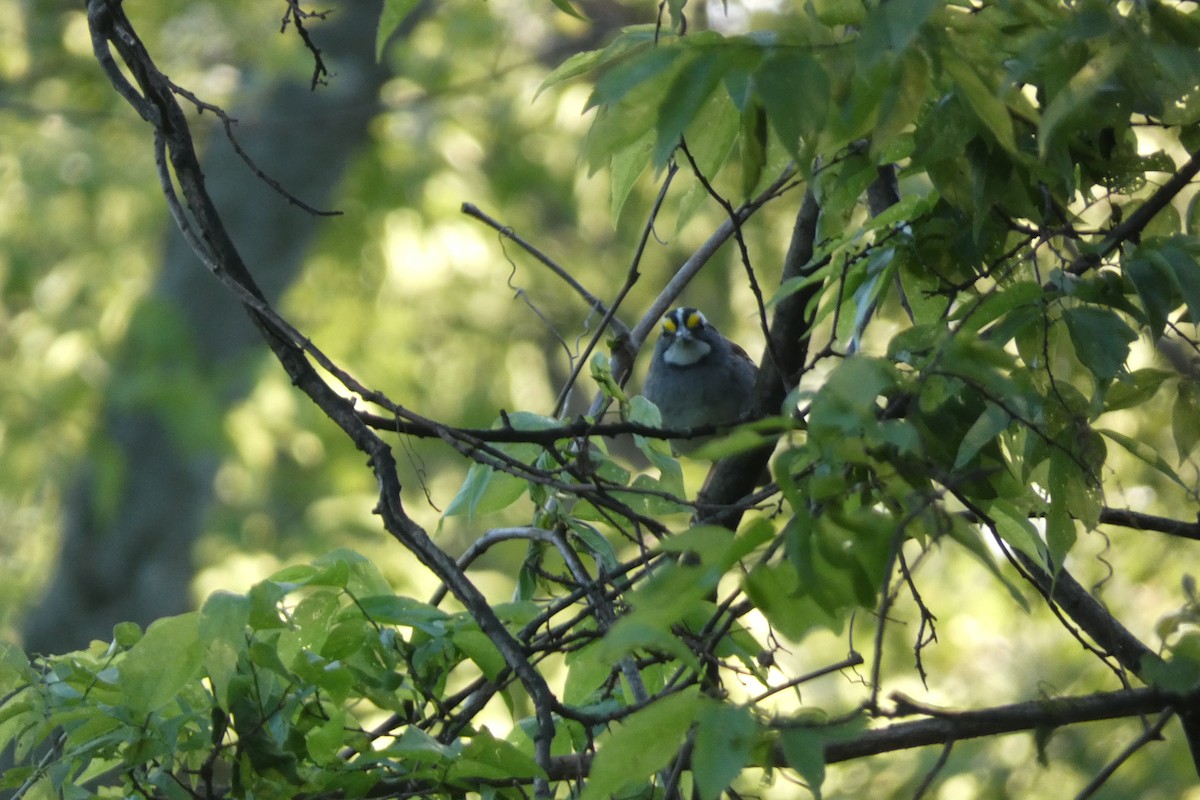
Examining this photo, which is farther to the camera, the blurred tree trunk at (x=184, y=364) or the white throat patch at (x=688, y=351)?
the blurred tree trunk at (x=184, y=364)

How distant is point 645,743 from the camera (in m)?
1.17

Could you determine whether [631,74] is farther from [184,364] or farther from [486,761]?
[184,364]

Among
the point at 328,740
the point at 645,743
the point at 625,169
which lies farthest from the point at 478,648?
the point at 625,169

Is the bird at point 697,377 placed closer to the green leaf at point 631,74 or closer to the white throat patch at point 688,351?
the white throat patch at point 688,351

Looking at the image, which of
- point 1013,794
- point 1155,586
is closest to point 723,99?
point 1013,794

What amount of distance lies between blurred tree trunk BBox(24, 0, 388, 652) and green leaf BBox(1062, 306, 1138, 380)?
575 centimetres

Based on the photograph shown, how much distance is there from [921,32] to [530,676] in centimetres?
81

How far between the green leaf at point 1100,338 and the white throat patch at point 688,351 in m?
3.25

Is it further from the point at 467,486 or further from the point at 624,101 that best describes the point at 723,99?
the point at 467,486

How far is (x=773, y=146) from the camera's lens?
1.68m

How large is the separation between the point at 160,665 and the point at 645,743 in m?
0.65

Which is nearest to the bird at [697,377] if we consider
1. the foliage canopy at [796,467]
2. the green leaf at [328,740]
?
the foliage canopy at [796,467]

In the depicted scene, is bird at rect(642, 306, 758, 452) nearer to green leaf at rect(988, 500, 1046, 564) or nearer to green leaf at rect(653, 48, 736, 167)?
green leaf at rect(988, 500, 1046, 564)

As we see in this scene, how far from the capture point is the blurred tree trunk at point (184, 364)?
6.91 metres
